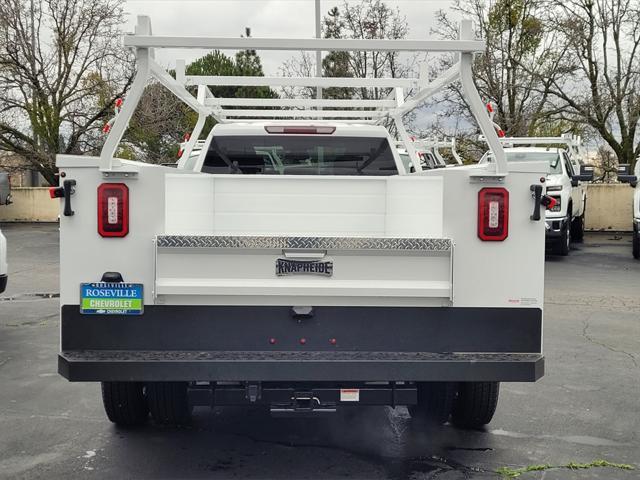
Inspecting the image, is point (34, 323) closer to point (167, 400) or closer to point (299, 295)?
point (167, 400)

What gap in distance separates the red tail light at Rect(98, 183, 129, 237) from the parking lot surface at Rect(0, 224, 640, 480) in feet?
4.55

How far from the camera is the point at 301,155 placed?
6.55 m

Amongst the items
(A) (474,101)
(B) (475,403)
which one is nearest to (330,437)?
(B) (475,403)

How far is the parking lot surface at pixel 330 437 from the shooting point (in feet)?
15.0

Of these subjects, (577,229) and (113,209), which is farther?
(577,229)

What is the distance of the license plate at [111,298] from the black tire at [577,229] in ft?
56.7

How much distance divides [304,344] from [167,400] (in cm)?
124

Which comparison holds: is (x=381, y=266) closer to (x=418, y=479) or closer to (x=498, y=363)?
(x=498, y=363)

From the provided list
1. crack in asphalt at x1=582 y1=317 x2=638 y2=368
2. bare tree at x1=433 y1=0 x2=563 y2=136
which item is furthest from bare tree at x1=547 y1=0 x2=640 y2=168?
crack in asphalt at x1=582 y1=317 x2=638 y2=368

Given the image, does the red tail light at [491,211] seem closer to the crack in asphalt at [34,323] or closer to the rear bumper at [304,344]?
the rear bumper at [304,344]

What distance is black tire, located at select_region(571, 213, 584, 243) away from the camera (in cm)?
2014

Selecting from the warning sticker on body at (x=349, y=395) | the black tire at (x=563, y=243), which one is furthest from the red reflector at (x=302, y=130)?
the black tire at (x=563, y=243)

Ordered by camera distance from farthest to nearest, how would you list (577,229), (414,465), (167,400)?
(577,229), (167,400), (414,465)

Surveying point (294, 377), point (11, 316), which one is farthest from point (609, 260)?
point (294, 377)
